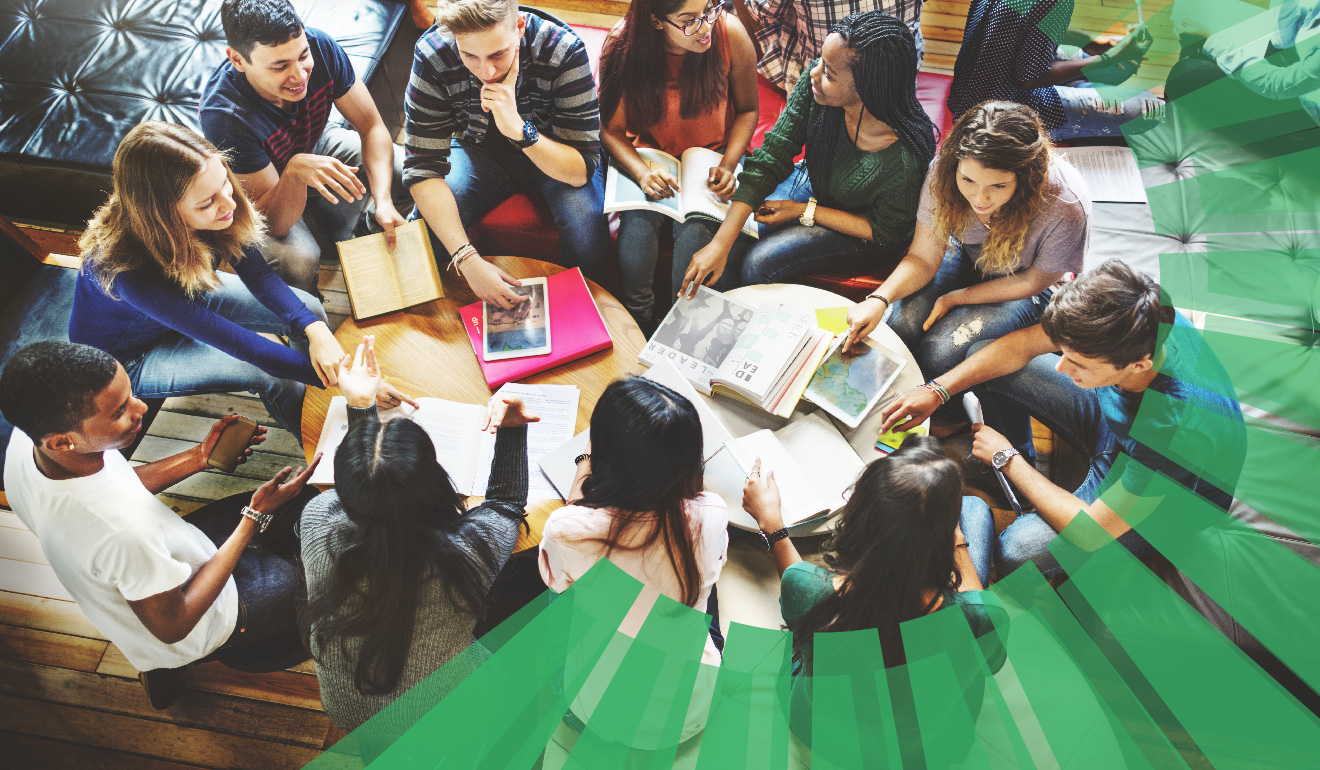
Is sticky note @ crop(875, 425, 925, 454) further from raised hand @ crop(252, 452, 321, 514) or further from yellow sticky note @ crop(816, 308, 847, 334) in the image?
raised hand @ crop(252, 452, 321, 514)

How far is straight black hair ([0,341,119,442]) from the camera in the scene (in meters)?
1.29

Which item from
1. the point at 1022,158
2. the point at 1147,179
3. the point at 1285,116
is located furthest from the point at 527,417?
the point at 1285,116

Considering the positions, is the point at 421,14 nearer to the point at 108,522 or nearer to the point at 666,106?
the point at 666,106

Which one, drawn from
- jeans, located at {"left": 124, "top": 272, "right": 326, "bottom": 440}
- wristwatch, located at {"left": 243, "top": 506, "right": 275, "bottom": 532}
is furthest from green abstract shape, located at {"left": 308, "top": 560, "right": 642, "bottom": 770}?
jeans, located at {"left": 124, "top": 272, "right": 326, "bottom": 440}

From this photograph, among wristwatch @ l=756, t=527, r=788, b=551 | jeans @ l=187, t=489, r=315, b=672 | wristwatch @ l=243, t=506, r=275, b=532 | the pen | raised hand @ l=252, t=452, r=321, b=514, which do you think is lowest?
jeans @ l=187, t=489, r=315, b=672

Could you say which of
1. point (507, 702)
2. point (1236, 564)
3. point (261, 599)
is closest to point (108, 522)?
point (261, 599)

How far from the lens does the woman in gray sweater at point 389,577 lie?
1.21m

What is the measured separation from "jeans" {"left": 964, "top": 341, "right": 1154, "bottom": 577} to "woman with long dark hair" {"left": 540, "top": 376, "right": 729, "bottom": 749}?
0.93m

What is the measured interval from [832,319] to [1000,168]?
539 mm

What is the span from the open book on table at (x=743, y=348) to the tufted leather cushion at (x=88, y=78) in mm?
1551

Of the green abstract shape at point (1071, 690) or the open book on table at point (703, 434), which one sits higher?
the open book on table at point (703, 434)

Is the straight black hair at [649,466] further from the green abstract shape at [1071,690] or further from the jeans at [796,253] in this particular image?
the jeans at [796,253]

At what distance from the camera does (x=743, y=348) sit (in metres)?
1.79

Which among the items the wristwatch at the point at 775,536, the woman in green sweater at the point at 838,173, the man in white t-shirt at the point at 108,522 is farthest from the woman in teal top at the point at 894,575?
the man in white t-shirt at the point at 108,522
